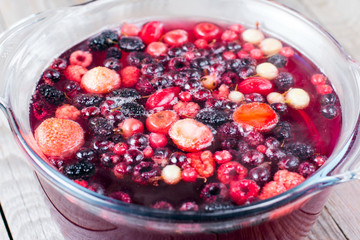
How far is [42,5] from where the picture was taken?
6.40 ft

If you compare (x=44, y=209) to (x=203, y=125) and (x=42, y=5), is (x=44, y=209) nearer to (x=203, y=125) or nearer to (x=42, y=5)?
(x=203, y=125)

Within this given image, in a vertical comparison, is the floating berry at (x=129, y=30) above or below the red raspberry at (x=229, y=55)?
above

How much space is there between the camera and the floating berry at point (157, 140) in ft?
3.49

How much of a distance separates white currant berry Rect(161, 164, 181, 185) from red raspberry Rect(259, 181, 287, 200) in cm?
A: 18

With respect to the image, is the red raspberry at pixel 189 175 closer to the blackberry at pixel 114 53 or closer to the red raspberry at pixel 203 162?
the red raspberry at pixel 203 162

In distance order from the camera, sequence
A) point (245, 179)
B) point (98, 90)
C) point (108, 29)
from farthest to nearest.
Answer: point (108, 29) < point (98, 90) < point (245, 179)

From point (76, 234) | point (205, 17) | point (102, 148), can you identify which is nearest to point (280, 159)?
point (102, 148)

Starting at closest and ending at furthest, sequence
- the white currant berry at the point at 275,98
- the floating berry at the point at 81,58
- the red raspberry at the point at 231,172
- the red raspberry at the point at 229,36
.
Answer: the red raspberry at the point at 231,172
the white currant berry at the point at 275,98
the floating berry at the point at 81,58
the red raspberry at the point at 229,36

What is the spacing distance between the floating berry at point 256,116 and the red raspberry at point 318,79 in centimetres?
21

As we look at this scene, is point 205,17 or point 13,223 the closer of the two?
point 13,223

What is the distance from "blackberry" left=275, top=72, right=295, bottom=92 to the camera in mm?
1244

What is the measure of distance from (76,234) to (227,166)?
0.41 metres

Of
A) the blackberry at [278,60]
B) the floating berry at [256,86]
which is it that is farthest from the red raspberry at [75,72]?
the blackberry at [278,60]

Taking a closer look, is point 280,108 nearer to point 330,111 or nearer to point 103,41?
point 330,111
